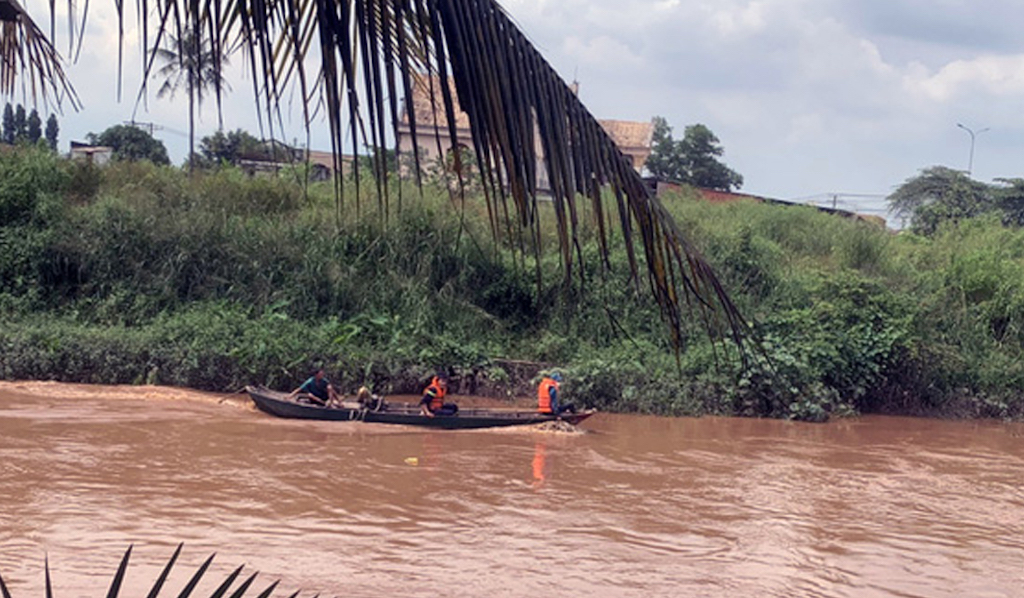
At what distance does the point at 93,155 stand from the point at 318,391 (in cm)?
1252

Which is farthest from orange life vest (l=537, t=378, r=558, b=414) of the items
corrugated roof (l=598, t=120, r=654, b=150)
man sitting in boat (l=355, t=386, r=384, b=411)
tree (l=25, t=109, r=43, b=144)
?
corrugated roof (l=598, t=120, r=654, b=150)

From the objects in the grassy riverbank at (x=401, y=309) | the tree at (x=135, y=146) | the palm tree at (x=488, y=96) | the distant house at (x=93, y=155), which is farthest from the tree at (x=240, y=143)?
the tree at (x=135, y=146)

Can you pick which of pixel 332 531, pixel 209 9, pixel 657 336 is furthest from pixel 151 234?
pixel 209 9

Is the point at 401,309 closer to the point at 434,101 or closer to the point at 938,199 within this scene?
the point at 434,101

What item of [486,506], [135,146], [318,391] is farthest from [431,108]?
[135,146]

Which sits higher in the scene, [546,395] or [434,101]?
[434,101]

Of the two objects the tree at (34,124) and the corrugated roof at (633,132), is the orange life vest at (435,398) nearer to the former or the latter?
the tree at (34,124)

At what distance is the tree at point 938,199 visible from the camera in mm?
32062

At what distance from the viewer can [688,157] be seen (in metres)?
39.1

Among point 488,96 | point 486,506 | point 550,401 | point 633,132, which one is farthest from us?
point 633,132

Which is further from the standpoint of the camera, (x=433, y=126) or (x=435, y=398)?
(x=435, y=398)

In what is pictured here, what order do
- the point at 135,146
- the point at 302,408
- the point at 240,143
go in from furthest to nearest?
the point at 135,146
the point at 302,408
the point at 240,143

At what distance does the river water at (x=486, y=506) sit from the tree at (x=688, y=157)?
22.2 m

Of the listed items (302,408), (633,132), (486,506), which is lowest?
(486,506)
